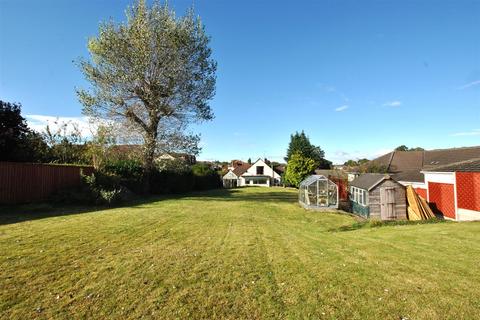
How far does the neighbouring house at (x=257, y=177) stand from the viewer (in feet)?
219

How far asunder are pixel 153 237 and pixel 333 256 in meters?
5.00

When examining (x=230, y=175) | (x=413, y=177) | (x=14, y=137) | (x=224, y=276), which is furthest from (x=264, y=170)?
(x=224, y=276)

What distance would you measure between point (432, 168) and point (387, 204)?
4.74 metres

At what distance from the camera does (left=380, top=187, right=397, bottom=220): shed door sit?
1778cm

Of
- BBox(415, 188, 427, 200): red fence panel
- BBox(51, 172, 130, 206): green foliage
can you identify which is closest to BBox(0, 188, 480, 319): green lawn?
BBox(51, 172, 130, 206): green foliage

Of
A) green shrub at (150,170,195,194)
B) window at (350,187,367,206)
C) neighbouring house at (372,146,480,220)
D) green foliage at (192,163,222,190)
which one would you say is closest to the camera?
neighbouring house at (372,146,480,220)

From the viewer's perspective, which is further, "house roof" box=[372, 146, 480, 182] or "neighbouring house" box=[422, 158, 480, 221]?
"house roof" box=[372, 146, 480, 182]

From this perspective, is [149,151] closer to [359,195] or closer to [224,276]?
[359,195]

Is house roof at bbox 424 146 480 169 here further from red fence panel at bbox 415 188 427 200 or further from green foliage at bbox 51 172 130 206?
green foliage at bbox 51 172 130 206

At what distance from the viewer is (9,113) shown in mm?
16281

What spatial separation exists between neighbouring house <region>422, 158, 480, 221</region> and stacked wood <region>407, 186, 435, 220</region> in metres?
1.22

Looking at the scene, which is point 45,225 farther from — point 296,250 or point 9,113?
point 9,113

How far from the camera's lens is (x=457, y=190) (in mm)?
16078

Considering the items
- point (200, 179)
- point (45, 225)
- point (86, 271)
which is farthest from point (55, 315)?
point (200, 179)
